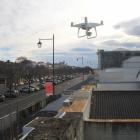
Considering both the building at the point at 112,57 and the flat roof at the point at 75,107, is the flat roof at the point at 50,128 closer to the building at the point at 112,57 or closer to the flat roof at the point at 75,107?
the flat roof at the point at 75,107

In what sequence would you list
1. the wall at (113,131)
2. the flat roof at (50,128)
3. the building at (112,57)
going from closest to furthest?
1. the flat roof at (50,128)
2. the wall at (113,131)
3. the building at (112,57)

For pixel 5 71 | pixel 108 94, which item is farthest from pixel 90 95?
pixel 5 71

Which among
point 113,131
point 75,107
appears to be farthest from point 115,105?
point 113,131

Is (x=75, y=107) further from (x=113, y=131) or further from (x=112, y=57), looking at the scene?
(x=112, y=57)

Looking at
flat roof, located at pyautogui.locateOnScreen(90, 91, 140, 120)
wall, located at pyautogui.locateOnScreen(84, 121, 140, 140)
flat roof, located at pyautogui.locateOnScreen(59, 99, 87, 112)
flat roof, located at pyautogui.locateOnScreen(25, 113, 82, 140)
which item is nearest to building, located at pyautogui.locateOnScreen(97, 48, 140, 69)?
flat roof, located at pyautogui.locateOnScreen(90, 91, 140, 120)

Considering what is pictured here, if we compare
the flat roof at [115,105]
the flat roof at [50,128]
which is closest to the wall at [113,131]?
the flat roof at [115,105]

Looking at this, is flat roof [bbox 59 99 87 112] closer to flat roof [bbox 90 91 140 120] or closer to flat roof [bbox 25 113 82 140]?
flat roof [bbox 90 91 140 120]
